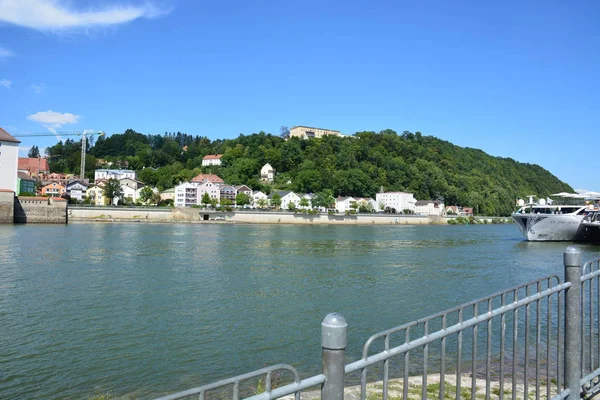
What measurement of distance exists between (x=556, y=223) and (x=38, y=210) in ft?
220

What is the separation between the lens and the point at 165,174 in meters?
127

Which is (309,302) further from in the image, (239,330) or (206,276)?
(206,276)

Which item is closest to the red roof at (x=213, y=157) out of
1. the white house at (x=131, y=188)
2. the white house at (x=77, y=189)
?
the white house at (x=131, y=188)

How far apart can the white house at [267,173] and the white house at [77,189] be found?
4431 centimetres

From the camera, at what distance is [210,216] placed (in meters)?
88.2

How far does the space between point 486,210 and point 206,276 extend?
4939 inches

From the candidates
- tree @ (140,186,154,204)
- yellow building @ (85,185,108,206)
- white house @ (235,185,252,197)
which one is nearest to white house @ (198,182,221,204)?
white house @ (235,185,252,197)

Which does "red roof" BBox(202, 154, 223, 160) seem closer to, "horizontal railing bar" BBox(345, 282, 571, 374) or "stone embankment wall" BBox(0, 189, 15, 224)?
"stone embankment wall" BBox(0, 189, 15, 224)

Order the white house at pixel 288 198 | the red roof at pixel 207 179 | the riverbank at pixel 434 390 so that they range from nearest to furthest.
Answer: the riverbank at pixel 434 390 < the white house at pixel 288 198 < the red roof at pixel 207 179

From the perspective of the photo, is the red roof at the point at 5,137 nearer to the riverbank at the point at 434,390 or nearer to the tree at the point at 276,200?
the tree at the point at 276,200

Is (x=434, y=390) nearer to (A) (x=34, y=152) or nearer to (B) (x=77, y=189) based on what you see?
(B) (x=77, y=189)

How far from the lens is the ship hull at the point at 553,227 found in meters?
46.7

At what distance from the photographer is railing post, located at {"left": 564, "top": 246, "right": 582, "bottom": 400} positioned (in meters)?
4.00

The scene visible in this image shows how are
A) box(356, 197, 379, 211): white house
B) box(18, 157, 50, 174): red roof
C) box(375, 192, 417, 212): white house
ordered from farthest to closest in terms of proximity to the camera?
box(375, 192, 417, 212): white house, box(18, 157, 50, 174): red roof, box(356, 197, 379, 211): white house
